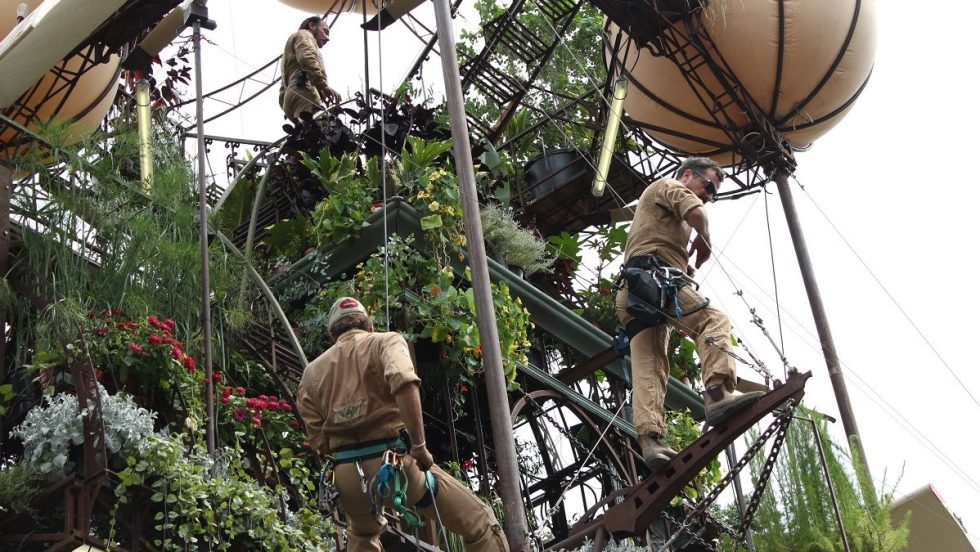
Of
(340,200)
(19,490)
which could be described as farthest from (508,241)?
(19,490)

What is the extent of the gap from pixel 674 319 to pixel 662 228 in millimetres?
637

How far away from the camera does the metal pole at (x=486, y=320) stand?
8.23 m

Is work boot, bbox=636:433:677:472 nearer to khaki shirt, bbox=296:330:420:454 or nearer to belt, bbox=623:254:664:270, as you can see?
belt, bbox=623:254:664:270

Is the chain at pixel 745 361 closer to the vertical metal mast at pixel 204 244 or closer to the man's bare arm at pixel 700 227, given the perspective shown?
the man's bare arm at pixel 700 227

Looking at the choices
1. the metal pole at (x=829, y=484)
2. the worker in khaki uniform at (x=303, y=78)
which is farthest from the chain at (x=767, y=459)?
the worker in khaki uniform at (x=303, y=78)

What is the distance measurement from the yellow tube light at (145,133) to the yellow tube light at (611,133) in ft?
13.0

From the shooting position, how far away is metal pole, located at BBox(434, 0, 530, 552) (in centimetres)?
823

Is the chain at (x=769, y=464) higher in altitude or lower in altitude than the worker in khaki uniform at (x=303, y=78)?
lower

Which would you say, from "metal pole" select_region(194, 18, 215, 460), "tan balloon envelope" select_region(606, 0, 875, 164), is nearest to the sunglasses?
"metal pole" select_region(194, 18, 215, 460)

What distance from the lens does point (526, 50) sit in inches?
635

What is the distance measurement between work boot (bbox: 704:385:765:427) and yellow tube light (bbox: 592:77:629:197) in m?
4.77

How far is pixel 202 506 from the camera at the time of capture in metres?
9.06

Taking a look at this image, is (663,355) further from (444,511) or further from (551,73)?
(551,73)

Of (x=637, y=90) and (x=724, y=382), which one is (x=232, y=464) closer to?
(x=724, y=382)
